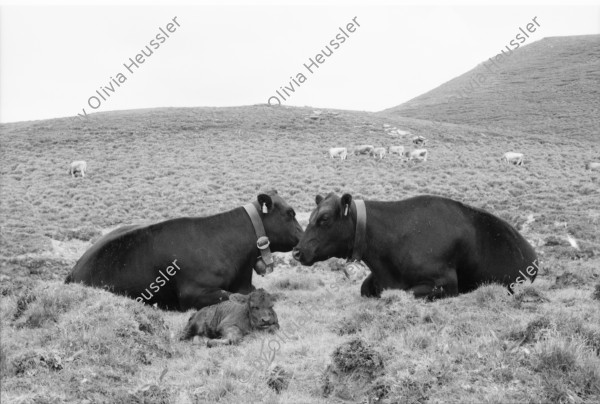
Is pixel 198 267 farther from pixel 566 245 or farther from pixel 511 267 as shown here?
pixel 566 245

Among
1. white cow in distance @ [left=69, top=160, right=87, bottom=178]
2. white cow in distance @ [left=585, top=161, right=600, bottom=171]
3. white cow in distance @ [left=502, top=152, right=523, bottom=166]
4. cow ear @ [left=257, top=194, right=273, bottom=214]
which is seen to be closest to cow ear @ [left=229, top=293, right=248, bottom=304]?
cow ear @ [left=257, top=194, right=273, bottom=214]

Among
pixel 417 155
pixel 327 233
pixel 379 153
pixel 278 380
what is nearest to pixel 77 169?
pixel 379 153

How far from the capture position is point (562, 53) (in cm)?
10281

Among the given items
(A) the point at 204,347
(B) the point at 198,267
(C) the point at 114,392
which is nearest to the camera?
(C) the point at 114,392

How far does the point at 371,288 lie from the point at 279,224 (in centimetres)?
191

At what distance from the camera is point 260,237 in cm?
1022

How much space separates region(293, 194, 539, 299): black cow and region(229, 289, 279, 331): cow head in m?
1.87

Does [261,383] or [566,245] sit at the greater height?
[261,383]

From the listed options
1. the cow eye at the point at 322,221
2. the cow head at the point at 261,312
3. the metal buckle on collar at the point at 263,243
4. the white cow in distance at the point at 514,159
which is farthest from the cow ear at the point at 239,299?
the white cow in distance at the point at 514,159

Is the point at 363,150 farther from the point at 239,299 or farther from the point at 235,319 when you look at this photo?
the point at 235,319

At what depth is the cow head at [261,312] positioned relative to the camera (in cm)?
766

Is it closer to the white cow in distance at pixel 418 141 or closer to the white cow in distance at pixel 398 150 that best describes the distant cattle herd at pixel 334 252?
the white cow in distance at pixel 398 150

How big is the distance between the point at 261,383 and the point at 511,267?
19.3 feet

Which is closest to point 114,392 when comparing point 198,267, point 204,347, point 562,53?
point 204,347
